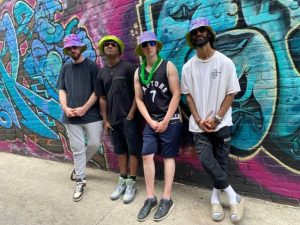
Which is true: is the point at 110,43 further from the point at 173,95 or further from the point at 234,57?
the point at 234,57

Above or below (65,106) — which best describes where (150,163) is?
below

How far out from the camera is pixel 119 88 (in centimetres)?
374

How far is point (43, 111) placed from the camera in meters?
5.36

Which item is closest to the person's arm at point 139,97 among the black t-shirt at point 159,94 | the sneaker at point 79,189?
the black t-shirt at point 159,94

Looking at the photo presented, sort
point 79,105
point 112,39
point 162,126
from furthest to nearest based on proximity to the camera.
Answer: point 79,105 < point 112,39 < point 162,126

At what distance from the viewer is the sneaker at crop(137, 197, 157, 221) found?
3295 mm

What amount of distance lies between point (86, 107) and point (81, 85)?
0.29 m

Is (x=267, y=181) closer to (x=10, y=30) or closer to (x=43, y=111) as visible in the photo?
(x=43, y=111)

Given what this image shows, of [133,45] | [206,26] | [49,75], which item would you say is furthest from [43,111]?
[206,26]

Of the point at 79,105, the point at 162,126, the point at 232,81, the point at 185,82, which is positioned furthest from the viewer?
the point at 79,105

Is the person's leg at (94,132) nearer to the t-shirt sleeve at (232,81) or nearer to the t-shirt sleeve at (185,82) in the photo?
the t-shirt sleeve at (185,82)

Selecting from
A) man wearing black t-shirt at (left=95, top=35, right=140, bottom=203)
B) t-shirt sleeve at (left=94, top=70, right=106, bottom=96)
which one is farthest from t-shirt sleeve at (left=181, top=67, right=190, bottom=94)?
t-shirt sleeve at (left=94, top=70, right=106, bottom=96)

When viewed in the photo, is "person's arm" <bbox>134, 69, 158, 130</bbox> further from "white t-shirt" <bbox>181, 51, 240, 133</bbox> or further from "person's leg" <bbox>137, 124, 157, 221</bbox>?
"white t-shirt" <bbox>181, 51, 240, 133</bbox>

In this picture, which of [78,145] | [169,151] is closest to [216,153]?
[169,151]
